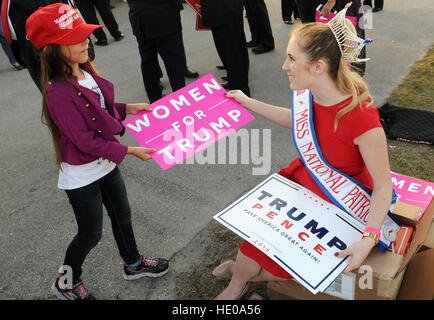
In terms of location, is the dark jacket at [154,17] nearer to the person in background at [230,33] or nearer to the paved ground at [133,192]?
the person in background at [230,33]

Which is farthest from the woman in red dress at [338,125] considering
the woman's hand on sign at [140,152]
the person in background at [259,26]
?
the person in background at [259,26]

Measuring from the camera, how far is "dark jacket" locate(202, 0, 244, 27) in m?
3.51

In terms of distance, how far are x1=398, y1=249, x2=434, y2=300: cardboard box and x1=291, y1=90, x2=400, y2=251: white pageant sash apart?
0.16 meters

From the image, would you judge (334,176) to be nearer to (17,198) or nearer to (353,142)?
(353,142)

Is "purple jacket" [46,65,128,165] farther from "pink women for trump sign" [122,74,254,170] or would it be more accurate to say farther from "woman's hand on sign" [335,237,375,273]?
"woman's hand on sign" [335,237,375,273]

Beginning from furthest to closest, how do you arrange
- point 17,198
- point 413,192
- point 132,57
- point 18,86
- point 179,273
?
point 132,57, point 18,86, point 17,198, point 179,273, point 413,192

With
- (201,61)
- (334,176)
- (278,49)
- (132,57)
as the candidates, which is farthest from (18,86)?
(334,176)

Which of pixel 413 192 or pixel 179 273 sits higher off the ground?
pixel 413 192

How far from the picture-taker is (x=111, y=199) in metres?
1.91

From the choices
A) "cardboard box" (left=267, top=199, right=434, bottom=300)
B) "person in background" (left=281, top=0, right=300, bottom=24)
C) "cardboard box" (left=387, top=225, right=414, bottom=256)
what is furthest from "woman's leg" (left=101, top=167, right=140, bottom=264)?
"person in background" (left=281, top=0, right=300, bottom=24)

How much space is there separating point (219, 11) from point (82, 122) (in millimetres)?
2395

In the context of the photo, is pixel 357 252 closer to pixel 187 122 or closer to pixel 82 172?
pixel 187 122

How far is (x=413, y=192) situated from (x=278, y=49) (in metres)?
3.74

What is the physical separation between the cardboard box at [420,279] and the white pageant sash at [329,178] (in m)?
0.16
